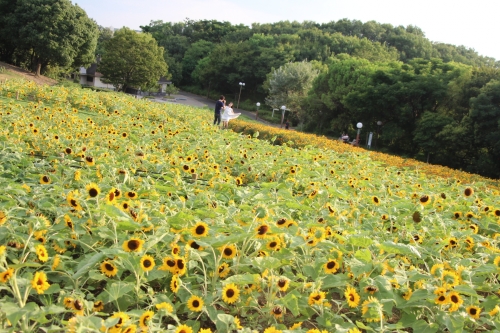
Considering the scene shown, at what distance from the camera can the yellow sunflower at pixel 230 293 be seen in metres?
1.71

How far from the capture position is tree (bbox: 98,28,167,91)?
1439 inches

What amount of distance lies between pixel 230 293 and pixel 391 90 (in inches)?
1049

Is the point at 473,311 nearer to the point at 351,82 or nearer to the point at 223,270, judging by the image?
the point at 223,270

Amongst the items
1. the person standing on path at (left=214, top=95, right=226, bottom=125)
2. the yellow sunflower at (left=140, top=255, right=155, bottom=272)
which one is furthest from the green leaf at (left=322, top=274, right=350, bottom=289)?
the person standing on path at (left=214, top=95, right=226, bottom=125)

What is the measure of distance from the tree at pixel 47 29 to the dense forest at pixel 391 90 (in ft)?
61.4

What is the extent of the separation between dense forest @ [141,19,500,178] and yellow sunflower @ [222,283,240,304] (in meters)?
19.9

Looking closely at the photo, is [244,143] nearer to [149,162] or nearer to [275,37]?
[149,162]

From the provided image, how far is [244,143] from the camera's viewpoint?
24.5ft

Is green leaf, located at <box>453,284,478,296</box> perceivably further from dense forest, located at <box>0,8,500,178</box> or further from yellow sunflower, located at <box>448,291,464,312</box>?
dense forest, located at <box>0,8,500,178</box>

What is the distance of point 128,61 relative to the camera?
3697cm

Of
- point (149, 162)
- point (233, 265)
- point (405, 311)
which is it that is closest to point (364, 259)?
point (405, 311)

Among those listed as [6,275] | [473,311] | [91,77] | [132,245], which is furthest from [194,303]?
[91,77]

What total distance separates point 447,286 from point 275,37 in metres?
66.1

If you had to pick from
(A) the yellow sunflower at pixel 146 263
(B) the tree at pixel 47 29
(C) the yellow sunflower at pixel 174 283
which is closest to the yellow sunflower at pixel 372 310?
(C) the yellow sunflower at pixel 174 283
